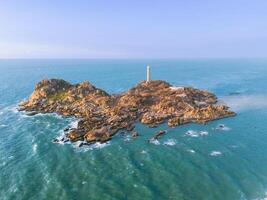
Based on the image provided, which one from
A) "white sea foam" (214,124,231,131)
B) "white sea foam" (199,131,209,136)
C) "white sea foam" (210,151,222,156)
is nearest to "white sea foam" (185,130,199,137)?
"white sea foam" (199,131,209,136)

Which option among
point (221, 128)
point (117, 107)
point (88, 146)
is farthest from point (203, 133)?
point (88, 146)

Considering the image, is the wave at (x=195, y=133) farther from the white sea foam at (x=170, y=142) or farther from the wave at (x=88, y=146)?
the wave at (x=88, y=146)

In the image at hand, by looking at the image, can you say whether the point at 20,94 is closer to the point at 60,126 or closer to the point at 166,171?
the point at 60,126

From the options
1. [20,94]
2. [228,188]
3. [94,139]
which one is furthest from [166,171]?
[20,94]

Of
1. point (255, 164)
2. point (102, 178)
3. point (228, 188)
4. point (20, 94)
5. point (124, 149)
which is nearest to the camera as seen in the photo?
point (228, 188)

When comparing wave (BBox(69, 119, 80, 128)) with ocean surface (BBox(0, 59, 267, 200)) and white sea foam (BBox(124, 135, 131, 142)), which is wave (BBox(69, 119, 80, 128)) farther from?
white sea foam (BBox(124, 135, 131, 142))

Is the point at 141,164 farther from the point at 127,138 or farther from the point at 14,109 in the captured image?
the point at 14,109

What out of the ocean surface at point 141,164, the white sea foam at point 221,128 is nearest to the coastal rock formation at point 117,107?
the ocean surface at point 141,164
